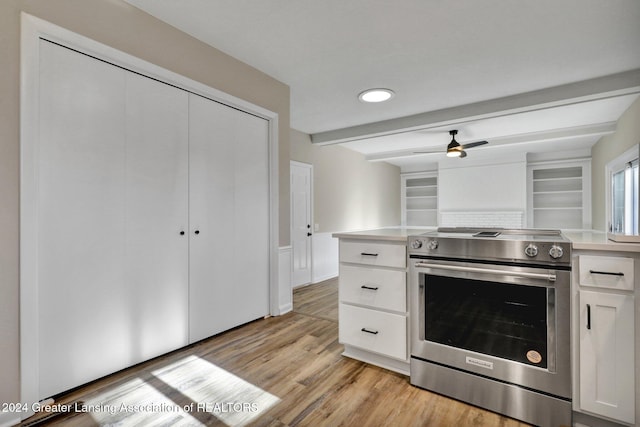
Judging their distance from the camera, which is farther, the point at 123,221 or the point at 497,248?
the point at 123,221

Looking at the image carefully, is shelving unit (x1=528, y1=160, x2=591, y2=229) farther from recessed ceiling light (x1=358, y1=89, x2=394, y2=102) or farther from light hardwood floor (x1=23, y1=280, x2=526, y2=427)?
light hardwood floor (x1=23, y1=280, x2=526, y2=427)

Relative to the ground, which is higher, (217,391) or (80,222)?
(80,222)

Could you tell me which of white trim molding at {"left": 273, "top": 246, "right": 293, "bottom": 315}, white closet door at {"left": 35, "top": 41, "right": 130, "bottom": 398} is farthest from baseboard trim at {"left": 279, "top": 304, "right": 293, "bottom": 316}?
white closet door at {"left": 35, "top": 41, "right": 130, "bottom": 398}

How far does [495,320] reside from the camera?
1.67 m

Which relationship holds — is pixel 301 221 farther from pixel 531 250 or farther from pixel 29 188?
pixel 531 250

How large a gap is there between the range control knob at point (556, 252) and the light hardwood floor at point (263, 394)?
2.92 feet

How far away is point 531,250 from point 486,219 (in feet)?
19.0

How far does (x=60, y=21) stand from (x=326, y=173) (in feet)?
13.0

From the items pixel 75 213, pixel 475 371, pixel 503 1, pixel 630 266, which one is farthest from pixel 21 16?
pixel 630 266

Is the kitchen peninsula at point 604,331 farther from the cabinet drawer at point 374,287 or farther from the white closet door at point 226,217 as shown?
the white closet door at point 226,217

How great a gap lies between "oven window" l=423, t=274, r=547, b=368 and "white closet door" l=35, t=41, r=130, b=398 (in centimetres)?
204

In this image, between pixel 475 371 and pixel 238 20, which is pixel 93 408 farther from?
pixel 238 20

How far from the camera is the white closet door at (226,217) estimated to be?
251 cm

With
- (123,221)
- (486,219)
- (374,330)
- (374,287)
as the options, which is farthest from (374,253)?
(486,219)
